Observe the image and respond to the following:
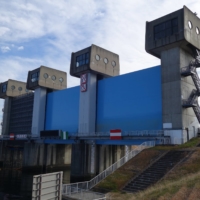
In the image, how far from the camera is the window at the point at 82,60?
59438mm

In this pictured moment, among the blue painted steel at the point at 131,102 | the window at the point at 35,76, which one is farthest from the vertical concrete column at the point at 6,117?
the blue painted steel at the point at 131,102

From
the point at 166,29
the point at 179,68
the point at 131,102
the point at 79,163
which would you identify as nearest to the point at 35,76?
the point at 79,163

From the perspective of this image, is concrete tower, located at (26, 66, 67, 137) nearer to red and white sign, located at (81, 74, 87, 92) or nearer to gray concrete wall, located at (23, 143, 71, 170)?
gray concrete wall, located at (23, 143, 71, 170)

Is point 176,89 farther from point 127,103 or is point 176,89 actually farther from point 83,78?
point 83,78

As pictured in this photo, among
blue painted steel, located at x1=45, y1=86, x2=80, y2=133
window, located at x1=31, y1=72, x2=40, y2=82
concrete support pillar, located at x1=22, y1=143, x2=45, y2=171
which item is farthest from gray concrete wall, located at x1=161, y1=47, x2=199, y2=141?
window, located at x1=31, y1=72, x2=40, y2=82

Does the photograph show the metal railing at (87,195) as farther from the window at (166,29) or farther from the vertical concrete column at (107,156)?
the window at (166,29)

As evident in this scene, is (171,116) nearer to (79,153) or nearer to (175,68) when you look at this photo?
(175,68)

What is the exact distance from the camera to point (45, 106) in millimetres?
74938

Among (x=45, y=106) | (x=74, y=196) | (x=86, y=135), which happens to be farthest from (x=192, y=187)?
(x=45, y=106)

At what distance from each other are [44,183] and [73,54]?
57408 mm

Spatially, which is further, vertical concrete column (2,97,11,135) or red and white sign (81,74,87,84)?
vertical concrete column (2,97,11,135)

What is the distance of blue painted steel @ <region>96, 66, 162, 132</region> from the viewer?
156 ft

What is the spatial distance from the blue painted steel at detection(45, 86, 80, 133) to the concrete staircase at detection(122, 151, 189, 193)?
34.8m

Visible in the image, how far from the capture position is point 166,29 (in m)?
46.0
